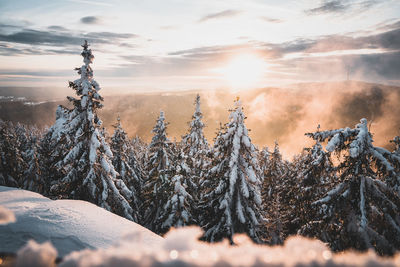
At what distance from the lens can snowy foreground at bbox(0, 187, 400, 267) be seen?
1.78 metres

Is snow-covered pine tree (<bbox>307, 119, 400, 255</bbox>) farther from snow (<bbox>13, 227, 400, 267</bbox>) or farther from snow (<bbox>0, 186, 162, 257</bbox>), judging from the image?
snow (<bbox>13, 227, 400, 267</bbox>)

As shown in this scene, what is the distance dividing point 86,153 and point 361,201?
15.1 m

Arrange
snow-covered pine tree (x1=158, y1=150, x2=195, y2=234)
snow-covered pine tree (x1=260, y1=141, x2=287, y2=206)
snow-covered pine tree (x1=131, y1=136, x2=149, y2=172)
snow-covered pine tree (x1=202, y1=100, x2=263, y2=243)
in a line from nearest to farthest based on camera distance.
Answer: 1. snow-covered pine tree (x1=202, y1=100, x2=263, y2=243)
2. snow-covered pine tree (x1=158, y1=150, x2=195, y2=234)
3. snow-covered pine tree (x1=260, y1=141, x2=287, y2=206)
4. snow-covered pine tree (x1=131, y1=136, x2=149, y2=172)

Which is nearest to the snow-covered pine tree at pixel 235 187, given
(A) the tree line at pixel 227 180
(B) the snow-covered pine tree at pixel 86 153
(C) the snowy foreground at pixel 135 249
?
(A) the tree line at pixel 227 180

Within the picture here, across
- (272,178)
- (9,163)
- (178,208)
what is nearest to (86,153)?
(178,208)

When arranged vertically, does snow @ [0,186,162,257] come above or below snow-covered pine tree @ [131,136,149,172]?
above

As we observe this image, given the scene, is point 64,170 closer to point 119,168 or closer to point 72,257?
point 119,168

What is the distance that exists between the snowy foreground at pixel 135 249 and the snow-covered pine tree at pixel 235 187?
10.7 meters

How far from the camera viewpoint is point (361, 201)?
740cm

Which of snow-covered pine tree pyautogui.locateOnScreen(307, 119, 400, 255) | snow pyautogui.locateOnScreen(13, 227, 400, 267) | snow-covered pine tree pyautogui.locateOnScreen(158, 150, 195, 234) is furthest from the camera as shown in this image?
snow-covered pine tree pyautogui.locateOnScreen(158, 150, 195, 234)

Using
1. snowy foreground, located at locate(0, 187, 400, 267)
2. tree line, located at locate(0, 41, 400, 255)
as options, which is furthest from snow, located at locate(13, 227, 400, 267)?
tree line, located at locate(0, 41, 400, 255)

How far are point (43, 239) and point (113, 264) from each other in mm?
3762

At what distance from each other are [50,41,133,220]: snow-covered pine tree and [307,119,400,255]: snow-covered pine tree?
12.9 metres

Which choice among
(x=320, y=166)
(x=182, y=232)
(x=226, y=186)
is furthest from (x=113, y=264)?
(x=226, y=186)
